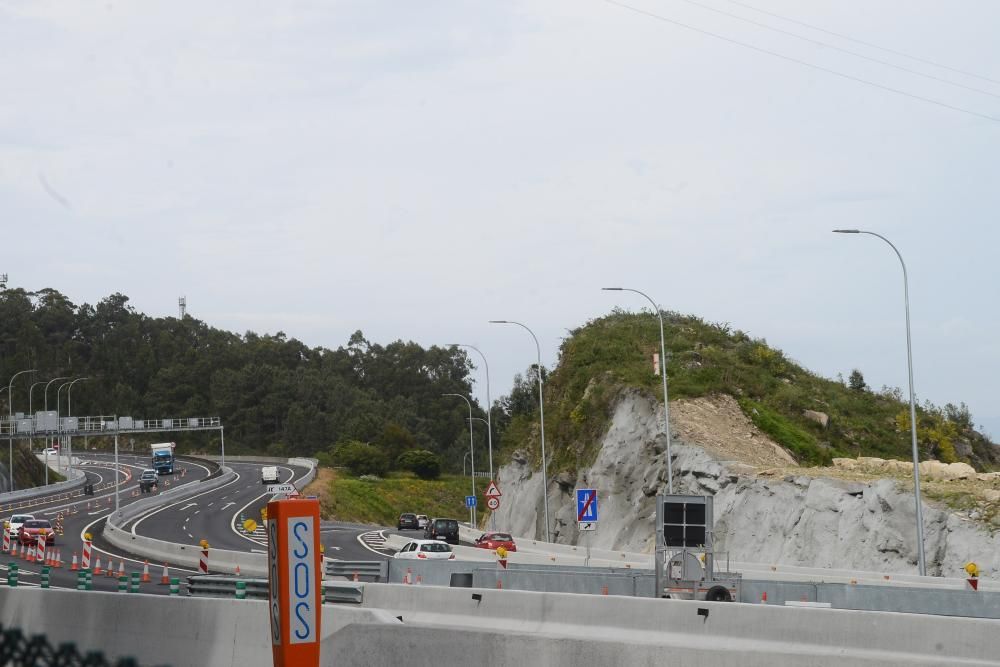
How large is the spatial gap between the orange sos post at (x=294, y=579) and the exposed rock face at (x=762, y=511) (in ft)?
81.6

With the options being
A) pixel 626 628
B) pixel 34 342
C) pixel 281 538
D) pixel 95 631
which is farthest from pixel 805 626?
pixel 34 342

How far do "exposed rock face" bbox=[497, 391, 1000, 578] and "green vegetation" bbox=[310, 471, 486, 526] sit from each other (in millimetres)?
38288

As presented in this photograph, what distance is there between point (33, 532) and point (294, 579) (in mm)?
47184

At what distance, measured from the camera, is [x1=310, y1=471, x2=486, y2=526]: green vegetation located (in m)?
105

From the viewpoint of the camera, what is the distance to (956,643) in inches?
476

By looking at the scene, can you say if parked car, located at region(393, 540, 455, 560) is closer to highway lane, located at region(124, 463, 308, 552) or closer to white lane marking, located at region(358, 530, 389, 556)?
highway lane, located at region(124, 463, 308, 552)

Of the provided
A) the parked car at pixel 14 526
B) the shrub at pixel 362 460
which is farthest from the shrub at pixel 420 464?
the parked car at pixel 14 526

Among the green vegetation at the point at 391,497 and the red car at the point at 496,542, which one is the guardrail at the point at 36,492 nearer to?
the green vegetation at the point at 391,497

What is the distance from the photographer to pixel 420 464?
12838cm

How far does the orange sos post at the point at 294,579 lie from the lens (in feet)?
31.7

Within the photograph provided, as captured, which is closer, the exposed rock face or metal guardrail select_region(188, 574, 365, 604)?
metal guardrail select_region(188, 574, 365, 604)

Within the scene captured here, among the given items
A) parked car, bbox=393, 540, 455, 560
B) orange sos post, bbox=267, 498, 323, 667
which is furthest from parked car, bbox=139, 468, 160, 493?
orange sos post, bbox=267, 498, 323, 667

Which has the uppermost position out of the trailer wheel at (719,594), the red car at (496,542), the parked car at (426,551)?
the trailer wheel at (719,594)

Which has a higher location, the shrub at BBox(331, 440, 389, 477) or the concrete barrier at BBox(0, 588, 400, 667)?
the shrub at BBox(331, 440, 389, 477)
